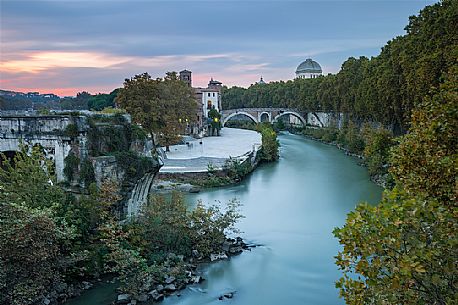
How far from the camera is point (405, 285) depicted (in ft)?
16.4

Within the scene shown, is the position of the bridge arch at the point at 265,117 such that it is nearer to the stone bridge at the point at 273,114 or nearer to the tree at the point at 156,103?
the stone bridge at the point at 273,114

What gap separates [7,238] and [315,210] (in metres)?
12.6

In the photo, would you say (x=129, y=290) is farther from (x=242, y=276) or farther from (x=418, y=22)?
(x=418, y=22)

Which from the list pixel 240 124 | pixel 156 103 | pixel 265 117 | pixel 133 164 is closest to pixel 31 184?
pixel 133 164

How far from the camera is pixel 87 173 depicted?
11.8 metres

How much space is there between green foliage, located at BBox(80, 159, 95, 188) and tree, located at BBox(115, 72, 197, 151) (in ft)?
41.8

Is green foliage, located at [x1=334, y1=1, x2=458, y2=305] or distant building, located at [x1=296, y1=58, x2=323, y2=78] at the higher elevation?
distant building, located at [x1=296, y1=58, x2=323, y2=78]

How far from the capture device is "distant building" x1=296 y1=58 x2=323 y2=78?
95.6 m

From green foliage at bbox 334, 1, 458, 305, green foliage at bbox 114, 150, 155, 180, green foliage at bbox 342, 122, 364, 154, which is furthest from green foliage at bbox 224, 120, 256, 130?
green foliage at bbox 334, 1, 458, 305

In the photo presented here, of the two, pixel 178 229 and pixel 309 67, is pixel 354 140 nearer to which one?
pixel 178 229

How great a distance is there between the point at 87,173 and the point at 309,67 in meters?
88.6

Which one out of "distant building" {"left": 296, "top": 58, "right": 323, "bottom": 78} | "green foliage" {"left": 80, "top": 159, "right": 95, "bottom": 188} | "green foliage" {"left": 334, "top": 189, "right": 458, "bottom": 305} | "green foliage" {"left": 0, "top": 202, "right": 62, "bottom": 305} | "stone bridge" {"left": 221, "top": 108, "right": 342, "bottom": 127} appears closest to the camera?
"green foliage" {"left": 334, "top": 189, "right": 458, "bottom": 305}

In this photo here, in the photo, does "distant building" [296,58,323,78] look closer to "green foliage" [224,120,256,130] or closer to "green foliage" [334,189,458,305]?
"green foliage" [224,120,256,130]

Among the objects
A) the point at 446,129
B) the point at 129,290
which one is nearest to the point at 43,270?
the point at 129,290
